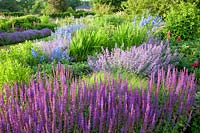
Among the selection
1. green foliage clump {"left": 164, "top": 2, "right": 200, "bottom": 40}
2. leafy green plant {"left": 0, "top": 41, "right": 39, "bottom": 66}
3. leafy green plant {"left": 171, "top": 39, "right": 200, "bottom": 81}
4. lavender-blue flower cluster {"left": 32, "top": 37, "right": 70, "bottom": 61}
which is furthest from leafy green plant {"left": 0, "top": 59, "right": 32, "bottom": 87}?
green foliage clump {"left": 164, "top": 2, "right": 200, "bottom": 40}

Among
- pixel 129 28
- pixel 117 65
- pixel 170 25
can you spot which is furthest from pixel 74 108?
pixel 170 25

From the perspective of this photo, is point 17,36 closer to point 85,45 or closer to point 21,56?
point 85,45

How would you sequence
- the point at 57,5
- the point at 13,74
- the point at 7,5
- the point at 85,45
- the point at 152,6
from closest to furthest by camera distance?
1. the point at 13,74
2. the point at 85,45
3. the point at 152,6
4. the point at 57,5
5. the point at 7,5

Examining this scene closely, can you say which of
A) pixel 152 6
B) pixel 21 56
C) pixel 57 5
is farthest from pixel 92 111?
pixel 57 5

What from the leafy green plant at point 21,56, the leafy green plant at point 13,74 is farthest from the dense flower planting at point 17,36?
the leafy green plant at point 13,74

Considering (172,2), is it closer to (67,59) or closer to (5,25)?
(67,59)

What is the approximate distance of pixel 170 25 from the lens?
9.29m

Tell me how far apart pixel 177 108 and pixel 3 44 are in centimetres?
1372

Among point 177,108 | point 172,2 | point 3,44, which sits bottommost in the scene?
point 3,44

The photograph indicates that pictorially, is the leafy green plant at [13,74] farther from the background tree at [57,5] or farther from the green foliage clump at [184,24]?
the background tree at [57,5]

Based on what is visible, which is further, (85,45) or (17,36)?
(17,36)

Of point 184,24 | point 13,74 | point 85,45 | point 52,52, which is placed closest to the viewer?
point 13,74

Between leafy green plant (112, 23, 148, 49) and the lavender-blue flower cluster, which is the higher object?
leafy green plant (112, 23, 148, 49)

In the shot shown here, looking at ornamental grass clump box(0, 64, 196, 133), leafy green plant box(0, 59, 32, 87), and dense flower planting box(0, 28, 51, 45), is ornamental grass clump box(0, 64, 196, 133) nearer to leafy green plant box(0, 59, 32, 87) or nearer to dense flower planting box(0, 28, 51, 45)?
leafy green plant box(0, 59, 32, 87)
